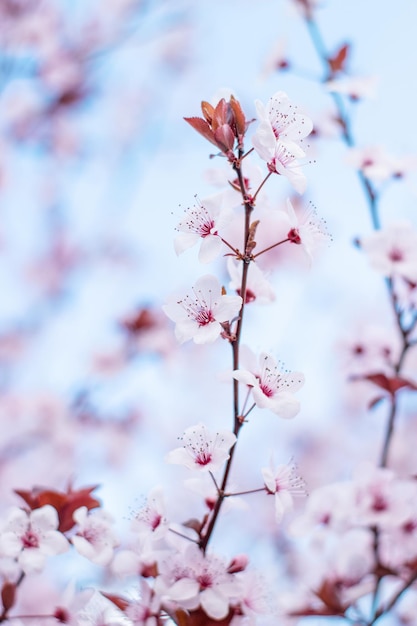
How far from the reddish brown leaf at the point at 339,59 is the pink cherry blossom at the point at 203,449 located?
133 cm

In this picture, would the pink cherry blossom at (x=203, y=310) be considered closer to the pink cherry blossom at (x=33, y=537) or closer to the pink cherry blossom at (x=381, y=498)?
the pink cherry blossom at (x=33, y=537)

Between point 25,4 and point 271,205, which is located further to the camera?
point 25,4

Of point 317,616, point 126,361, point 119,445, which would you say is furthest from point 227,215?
point 119,445

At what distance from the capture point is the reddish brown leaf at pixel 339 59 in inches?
70.8

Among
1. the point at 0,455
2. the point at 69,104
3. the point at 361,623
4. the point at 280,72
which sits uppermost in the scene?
the point at 69,104

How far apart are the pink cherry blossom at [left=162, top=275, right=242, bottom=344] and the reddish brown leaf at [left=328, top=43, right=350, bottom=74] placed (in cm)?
121

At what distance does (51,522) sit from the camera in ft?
3.23

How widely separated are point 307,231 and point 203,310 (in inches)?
7.9

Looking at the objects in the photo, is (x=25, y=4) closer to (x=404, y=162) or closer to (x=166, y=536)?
(x=404, y=162)

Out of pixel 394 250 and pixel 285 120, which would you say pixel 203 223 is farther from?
pixel 394 250

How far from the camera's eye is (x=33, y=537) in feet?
3.23


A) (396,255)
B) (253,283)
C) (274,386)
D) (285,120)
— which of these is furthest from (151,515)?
(396,255)

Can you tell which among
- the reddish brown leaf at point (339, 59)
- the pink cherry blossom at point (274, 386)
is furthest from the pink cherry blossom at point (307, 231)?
the reddish brown leaf at point (339, 59)

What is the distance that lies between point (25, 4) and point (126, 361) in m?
3.30
